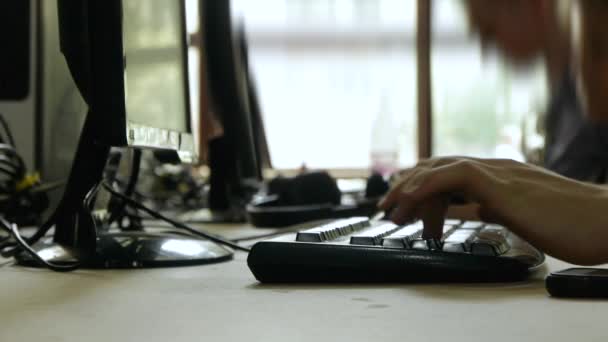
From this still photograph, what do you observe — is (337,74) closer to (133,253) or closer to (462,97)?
(462,97)

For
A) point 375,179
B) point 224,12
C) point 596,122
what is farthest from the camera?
point 596,122

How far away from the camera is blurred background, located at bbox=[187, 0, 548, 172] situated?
3652 mm

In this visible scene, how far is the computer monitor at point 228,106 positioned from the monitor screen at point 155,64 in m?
0.30

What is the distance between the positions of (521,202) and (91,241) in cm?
36

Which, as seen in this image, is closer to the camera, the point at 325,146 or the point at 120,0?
the point at 120,0

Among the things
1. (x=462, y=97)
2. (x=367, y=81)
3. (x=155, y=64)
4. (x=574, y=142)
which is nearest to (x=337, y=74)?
(x=367, y=81)

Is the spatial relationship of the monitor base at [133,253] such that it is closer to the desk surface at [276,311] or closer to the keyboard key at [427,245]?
the desk surface at [276,311]

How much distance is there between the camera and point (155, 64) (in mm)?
758

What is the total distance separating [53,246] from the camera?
66cm

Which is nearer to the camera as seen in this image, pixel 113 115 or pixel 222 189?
pixel 113 115

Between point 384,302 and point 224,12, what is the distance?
0.85m

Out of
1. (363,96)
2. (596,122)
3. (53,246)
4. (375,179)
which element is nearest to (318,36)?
(363,96)

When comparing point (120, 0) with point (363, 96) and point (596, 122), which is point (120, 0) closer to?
point (596, 122)

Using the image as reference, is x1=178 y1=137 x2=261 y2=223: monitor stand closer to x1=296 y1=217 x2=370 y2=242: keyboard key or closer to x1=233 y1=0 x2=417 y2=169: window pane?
x1=296 y1=217 x2=370 y2=242: keyboard key
